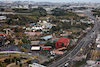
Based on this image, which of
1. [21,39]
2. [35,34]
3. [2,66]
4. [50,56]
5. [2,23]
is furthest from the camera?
[2,23]

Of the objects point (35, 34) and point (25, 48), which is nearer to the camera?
point (25, 48)

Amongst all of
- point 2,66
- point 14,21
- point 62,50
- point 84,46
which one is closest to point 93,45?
point 84,46

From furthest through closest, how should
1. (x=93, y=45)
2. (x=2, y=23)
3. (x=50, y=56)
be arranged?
(x=2, y=23), (x=93, y=45), (x=50, y=56)

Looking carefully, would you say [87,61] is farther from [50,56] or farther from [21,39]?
[21,39]

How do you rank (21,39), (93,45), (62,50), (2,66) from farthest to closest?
(21,39)
(93,45)
(62,50)
(2,66)

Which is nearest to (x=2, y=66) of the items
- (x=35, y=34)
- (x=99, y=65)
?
(x=99, y=65)

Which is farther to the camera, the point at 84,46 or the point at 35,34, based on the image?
the point at 35,34

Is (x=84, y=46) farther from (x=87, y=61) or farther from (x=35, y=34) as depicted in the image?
(x=35, y=34)

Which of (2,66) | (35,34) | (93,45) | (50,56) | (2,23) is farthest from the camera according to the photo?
(2,23)
